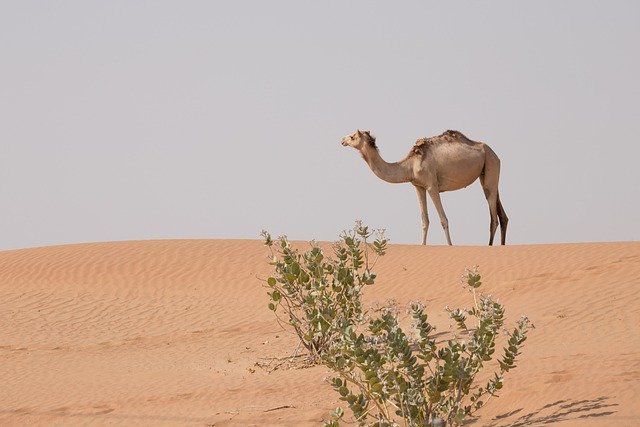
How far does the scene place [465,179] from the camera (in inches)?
765

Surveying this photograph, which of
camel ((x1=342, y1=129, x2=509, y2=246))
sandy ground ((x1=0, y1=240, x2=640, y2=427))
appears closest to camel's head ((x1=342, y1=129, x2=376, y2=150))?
camel ((x1=342, y1=129, x2=509, y2=246))

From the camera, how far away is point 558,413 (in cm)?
718

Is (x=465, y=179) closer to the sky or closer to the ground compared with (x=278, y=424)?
closer to the sky

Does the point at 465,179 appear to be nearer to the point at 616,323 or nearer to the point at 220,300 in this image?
the point at 220,300

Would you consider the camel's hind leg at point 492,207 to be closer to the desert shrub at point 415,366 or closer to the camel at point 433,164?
the camel at point 433,164

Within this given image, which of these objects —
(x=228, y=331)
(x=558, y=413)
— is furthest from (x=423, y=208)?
(x=558, y=413)

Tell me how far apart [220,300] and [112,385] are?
22.3 ft

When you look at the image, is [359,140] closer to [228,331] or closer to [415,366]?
[228,331]

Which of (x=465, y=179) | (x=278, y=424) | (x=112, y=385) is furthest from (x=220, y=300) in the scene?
(x=278, y=424)

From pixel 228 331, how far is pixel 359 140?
5896 mm

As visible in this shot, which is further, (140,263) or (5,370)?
(140,263)

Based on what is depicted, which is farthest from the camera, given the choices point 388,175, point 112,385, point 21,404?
point 388,175

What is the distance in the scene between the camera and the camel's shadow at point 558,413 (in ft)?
22.9

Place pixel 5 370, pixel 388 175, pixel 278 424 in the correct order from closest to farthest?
pixel 278 424 → pixel 5 370 → pixel 388 175
